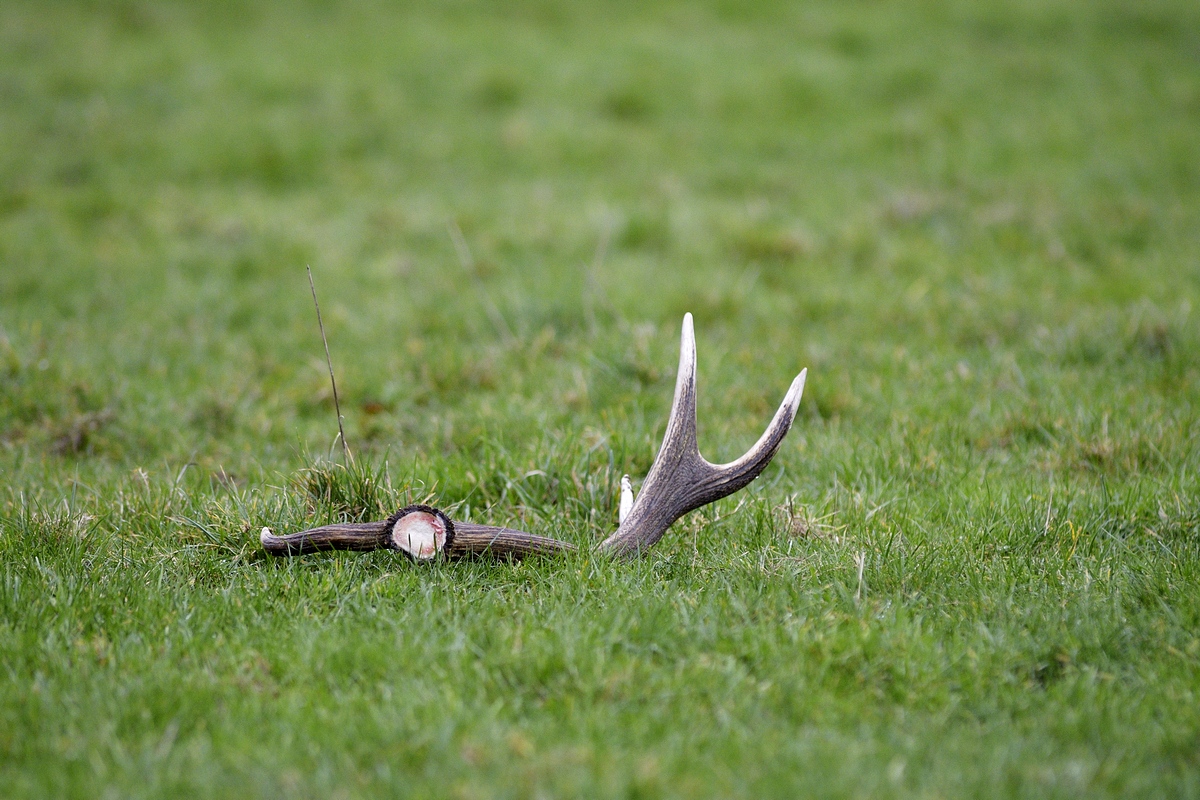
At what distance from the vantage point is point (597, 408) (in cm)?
486

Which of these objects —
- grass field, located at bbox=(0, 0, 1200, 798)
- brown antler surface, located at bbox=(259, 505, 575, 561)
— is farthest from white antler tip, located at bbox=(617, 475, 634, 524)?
brown antler surface, located at bbox=(259, 505, 575, 561)

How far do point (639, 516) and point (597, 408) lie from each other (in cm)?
147

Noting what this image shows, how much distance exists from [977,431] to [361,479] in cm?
287

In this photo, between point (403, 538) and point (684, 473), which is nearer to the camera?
point (403, 538)

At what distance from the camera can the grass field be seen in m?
2.53

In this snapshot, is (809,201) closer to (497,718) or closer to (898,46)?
(898,46)

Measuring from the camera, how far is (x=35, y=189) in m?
8.28

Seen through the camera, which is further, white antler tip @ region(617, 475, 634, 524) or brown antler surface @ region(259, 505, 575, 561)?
white antler tip @ region(617, 475, 634, 524)

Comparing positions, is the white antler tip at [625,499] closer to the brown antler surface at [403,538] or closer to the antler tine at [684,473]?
the antler tine at [684,473]

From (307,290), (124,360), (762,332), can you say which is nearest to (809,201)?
(762,332)

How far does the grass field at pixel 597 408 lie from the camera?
8.29ft

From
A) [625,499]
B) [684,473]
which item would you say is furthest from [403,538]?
[684,473]

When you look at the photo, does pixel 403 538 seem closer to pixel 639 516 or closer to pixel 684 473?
pixel 639 516

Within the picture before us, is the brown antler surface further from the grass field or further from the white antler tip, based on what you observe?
the white antler tip
